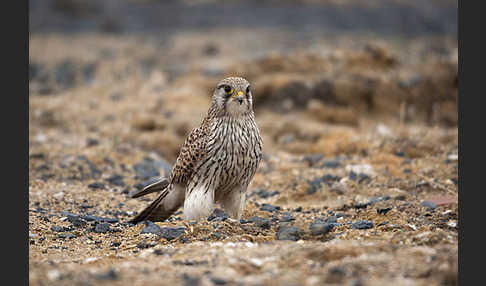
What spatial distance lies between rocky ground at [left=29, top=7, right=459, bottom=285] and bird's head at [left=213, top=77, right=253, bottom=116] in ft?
3.51

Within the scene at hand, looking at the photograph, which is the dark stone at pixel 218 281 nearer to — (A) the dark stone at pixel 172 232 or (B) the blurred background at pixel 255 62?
(A) the dark stone at pixel 172 232

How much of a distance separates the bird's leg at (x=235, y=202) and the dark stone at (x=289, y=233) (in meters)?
0.78

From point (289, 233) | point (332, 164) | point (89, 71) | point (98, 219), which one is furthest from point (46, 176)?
point (89, 71)

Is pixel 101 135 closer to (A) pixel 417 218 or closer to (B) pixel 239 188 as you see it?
(B) pixel 239 188

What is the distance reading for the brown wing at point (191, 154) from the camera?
5207 millimetres

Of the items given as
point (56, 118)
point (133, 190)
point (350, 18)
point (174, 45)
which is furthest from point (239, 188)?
point (350, 18)

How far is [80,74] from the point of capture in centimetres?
1469

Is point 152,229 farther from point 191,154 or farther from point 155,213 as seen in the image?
point 191,154

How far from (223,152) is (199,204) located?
0.55m

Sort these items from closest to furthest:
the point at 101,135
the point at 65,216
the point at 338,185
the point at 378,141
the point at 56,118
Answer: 1. the point at 65,216
2. the point at 338,185
3. the point at 378,141
4. the point at 101,135
5. the point at 56,118

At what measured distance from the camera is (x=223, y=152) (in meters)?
5.07

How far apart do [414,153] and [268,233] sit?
3.98m

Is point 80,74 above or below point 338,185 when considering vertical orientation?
above

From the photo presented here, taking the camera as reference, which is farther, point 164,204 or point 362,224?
point 164,204
